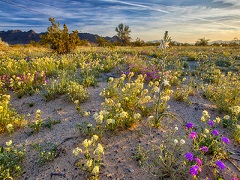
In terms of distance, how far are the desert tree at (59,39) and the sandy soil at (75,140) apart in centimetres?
886

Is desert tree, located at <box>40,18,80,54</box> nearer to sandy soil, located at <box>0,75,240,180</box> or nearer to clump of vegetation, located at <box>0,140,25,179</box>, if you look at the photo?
sandy soil, located at <box>0,75,240,180</box>

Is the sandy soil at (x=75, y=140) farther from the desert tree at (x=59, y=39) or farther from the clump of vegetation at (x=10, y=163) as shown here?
the desert tree at (x=59, y=39)

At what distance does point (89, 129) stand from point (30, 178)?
115 centimetres

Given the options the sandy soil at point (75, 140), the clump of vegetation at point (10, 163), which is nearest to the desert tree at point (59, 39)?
the sandy soil at point (75, 140)

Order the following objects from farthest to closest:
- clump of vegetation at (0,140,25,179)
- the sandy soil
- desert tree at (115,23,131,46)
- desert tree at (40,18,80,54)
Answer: desert tree at (115,23,131,46) → desert tree at (40,18,80,54) → the sandy soil → clump of vegetation at (0,140,25,179)

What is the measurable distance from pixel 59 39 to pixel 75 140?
37.5 ft

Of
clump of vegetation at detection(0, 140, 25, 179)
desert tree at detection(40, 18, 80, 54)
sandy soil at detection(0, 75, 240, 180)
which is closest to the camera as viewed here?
clump of vegetation at detection(0, 140, 25, 179)

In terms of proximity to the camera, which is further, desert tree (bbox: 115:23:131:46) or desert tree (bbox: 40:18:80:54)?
desert tree (bbox: 115:23:131:46)

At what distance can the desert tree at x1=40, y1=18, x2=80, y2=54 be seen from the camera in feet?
42.8

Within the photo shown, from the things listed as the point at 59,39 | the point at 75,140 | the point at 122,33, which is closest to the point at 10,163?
the point at 75,140

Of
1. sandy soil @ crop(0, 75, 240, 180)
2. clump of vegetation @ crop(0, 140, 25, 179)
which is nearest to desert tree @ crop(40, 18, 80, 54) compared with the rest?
sandy soil @ crop(0, 75, 240, 180)

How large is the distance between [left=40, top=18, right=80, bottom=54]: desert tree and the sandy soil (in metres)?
8.86

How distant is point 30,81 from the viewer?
18.1 ft

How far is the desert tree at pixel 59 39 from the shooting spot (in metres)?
13.1
